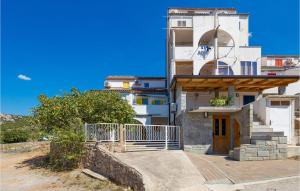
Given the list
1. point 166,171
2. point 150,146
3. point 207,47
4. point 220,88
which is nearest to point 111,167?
point 166,171

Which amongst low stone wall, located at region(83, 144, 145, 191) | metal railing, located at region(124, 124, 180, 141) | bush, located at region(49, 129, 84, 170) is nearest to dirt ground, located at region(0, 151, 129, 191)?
low stone wall, located at region(83, 144, 145, 191)

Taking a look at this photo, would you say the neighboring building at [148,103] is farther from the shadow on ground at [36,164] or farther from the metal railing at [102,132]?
the metal railing at [102,132]

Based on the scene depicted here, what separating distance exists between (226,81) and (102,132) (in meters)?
10.1

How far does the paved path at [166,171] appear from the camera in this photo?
34.3 feet

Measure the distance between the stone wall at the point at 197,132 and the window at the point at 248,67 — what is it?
10.4m

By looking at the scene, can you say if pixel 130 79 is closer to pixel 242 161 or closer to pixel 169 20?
pixel 169 20

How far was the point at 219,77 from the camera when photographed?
20.4 metres

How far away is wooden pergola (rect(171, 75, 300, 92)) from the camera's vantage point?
20438 mm

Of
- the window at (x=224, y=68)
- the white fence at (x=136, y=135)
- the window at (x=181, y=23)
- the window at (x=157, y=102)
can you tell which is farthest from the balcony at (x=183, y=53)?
the white fence at (x=136, y=135)

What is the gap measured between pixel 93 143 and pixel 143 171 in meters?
5.37

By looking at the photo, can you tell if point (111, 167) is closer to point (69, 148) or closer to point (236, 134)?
point (69, 148)

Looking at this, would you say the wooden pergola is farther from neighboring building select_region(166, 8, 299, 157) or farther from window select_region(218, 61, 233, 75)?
window select_region(218, 61, 233, 75)

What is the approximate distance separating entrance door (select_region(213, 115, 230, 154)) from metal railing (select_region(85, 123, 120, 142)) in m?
6.35

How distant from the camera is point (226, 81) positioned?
21.5m
